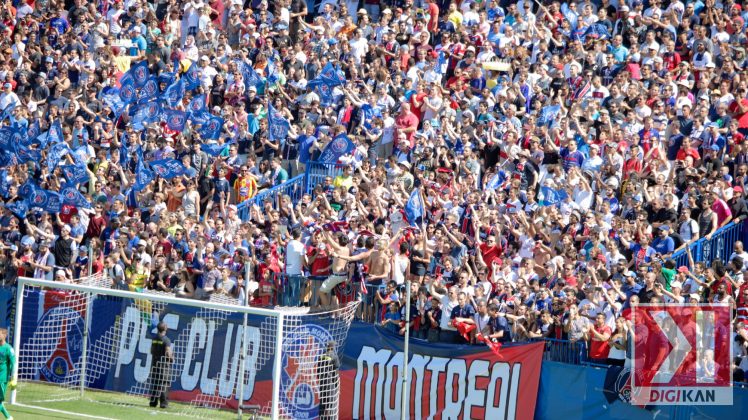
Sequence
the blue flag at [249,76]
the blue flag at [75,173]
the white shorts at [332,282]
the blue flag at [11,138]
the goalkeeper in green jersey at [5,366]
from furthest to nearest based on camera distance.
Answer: the blue flag at [249,76] < the blue flag at [11,138] < the blue flag at [75,173] < the white shorts at [332,282] < the goalkeeper in green jersey at [5,366]

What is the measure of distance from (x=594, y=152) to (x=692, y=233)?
2.97 m

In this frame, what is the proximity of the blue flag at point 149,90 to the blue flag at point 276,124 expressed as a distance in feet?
8.56

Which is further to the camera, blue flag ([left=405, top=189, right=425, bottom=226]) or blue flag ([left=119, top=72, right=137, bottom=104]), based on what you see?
blue flag ([left=119, top=72, right=137, bottom=104])

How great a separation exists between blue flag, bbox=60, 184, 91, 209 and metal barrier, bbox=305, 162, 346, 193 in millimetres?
4407

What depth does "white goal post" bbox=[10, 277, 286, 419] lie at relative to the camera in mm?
21000

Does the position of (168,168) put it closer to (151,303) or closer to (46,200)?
(46,200)

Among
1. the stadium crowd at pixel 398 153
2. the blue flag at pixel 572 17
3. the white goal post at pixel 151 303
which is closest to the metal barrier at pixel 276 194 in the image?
the stadium crowd at pixel 398 153

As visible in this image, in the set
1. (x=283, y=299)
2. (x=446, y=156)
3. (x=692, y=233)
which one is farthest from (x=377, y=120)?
(x=692, y=233)

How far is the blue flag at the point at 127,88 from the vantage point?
30.2 meters

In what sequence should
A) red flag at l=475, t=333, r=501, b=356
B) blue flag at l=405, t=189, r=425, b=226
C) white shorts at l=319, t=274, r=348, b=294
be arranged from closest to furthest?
red flag at l=475, t=333, r=501, b=356 → white shorts at l=319, t=274, r=348, b=294 → blue flag at l=405, t=189, r=425, b=226

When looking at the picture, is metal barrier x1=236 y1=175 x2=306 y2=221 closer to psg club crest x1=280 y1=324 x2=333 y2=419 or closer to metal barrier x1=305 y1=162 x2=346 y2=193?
metal barrier x1=305 y1=162 x2=346 y2=193

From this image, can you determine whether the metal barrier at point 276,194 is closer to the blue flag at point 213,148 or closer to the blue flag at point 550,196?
the blue flag at point 213,148

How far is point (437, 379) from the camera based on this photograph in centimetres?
2172

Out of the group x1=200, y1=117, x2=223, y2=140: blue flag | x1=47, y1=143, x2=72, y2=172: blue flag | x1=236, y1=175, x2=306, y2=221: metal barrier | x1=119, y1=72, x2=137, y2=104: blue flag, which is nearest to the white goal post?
x1=236, y1=175, x2=306, y2=221: metal barrier
